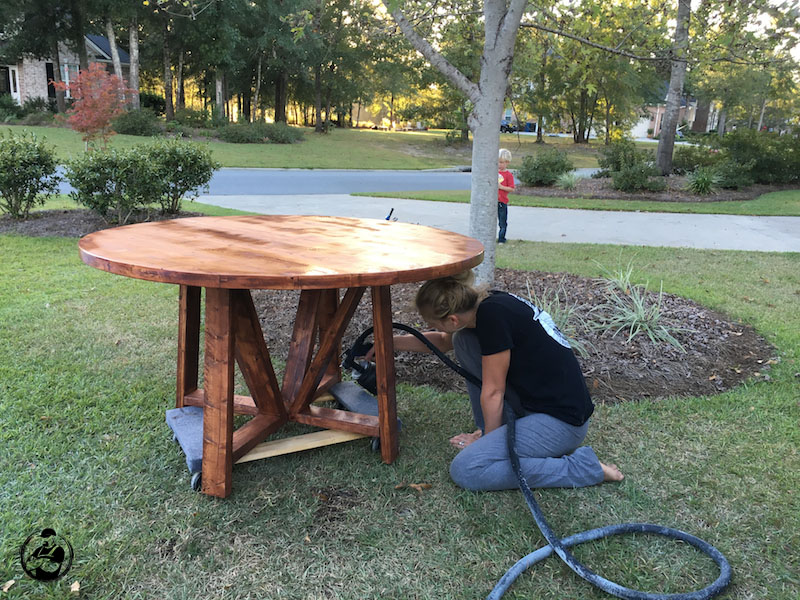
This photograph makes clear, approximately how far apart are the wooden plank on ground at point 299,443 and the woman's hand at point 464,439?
466 millimetres

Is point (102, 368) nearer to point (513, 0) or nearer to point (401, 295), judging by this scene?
point (401, 295)

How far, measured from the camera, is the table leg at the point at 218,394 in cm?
234

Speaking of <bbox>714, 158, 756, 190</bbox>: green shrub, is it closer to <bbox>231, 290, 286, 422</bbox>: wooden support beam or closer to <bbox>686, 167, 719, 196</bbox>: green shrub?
<bbox>686, 167, 719, 196</bbox>: green shrub

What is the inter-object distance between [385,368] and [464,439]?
0.64 m

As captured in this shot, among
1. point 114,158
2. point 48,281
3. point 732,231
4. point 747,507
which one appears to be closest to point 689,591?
point 747,507

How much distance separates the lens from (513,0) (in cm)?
387

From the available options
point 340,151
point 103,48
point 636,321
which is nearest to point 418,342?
point 636,321

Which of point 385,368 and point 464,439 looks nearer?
point 385,368

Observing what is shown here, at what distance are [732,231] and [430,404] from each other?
8.73 m

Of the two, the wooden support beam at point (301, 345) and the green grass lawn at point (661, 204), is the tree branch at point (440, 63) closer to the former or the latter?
the wooden support beam at point (301, 345)

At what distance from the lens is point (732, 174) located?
51.5 ft

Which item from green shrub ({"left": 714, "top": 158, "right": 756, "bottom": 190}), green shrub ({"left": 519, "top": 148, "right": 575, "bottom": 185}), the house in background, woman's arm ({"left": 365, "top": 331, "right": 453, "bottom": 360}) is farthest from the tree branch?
the house in background

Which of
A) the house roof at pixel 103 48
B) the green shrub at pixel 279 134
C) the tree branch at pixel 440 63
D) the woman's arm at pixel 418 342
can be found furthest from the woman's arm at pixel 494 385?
the house roof at pixel 103 48

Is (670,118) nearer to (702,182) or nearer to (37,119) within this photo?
(702,182)
